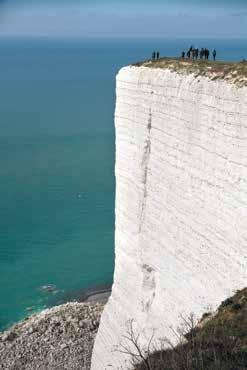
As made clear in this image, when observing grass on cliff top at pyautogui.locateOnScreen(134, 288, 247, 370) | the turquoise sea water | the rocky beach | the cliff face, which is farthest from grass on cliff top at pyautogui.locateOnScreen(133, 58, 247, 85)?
the turquoise sea water

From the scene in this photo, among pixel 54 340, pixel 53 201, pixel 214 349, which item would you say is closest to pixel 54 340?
pixel 54 340

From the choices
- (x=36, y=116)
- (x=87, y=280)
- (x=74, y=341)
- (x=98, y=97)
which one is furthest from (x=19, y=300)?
(x=98, y=97)

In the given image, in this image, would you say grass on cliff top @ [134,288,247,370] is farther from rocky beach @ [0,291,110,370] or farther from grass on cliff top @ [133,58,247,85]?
rocky beach @ [0,291,110,370]

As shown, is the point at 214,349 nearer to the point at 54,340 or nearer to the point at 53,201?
the point at 54,340

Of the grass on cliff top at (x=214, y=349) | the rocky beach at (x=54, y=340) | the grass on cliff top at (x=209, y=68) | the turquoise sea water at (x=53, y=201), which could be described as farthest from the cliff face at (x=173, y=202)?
the turquoise sea water at (x=53, y=201)

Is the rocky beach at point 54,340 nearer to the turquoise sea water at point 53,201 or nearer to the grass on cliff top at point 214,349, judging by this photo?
the turquoise sea water at point 53,201

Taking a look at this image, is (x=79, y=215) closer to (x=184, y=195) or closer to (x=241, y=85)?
(x=184, y=195)

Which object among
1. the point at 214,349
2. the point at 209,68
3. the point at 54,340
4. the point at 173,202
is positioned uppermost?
the point at 209,68
